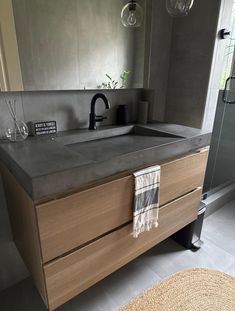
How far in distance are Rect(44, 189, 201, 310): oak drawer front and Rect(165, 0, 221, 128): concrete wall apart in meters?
0.66

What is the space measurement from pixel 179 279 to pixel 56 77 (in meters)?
1.53

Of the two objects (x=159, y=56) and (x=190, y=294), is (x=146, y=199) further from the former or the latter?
(x=159, y=56)

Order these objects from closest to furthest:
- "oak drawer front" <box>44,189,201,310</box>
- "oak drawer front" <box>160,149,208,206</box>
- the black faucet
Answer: "oak drawer front" <box>44,189,201,310</box> < "oak drawer front" <box>160,149,208,206</box> < the black faucet

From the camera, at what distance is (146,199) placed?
114 cm

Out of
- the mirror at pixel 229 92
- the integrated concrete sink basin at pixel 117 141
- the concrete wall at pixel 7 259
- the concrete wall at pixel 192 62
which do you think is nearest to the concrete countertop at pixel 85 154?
the integrated concrete sink basin at pixel 117 141

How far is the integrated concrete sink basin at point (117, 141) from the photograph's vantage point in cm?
106

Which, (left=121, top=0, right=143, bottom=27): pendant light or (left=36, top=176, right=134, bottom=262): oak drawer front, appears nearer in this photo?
(left=36, top=176, right=134, bottom=262): oak drawer front

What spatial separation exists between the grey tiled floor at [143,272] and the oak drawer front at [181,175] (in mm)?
605

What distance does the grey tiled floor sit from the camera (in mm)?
1324

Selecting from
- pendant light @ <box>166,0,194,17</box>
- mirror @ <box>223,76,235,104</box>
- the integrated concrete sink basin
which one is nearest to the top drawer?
the integrated concrete sink basin

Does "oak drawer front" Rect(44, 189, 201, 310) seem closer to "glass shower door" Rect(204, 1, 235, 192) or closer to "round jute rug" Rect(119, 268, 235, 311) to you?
"round jute rug" Rect(119, 268, 235, 311)

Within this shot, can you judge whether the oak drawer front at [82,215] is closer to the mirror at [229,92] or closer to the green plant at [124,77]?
the green plant at [124,77]

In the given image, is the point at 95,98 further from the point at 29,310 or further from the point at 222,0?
the point at 29,310

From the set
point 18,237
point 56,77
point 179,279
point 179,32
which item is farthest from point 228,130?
point 18,237
